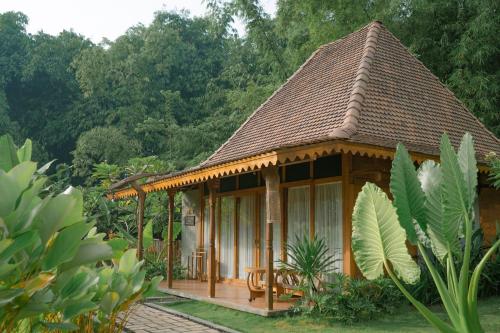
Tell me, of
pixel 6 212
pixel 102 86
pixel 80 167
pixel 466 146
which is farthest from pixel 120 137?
pixel 6 212

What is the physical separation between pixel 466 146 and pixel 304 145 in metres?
3.09

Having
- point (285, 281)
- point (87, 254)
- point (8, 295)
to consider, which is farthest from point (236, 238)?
point (8, 295)

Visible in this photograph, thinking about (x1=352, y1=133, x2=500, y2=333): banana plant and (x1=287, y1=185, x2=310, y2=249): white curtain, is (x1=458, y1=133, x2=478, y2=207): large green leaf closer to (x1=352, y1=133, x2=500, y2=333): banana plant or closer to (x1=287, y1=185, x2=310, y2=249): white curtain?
(x1=352, y1=133, x2=500, y2=333): banana plant

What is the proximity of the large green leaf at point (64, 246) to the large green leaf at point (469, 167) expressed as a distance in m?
2.93

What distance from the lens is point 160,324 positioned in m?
7.39

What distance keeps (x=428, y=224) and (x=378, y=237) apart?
381 mm

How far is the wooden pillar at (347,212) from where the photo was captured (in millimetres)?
8250

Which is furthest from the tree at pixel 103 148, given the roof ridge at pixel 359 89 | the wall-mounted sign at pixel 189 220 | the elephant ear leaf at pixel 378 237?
the elephant ear leaf at pixel 378 237

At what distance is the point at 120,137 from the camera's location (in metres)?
26.4

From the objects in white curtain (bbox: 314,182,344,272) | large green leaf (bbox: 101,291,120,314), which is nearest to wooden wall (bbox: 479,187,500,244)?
white curtain (bbox: 314,182,344,272)

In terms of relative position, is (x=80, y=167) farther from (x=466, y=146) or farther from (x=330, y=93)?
(x=466, y=146)

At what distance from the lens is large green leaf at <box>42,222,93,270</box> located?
1.82m

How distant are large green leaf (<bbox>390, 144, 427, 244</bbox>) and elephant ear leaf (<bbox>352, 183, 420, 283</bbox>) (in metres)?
0.13

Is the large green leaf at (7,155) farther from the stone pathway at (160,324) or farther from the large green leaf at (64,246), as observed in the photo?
the stone pathway at (160,324)
